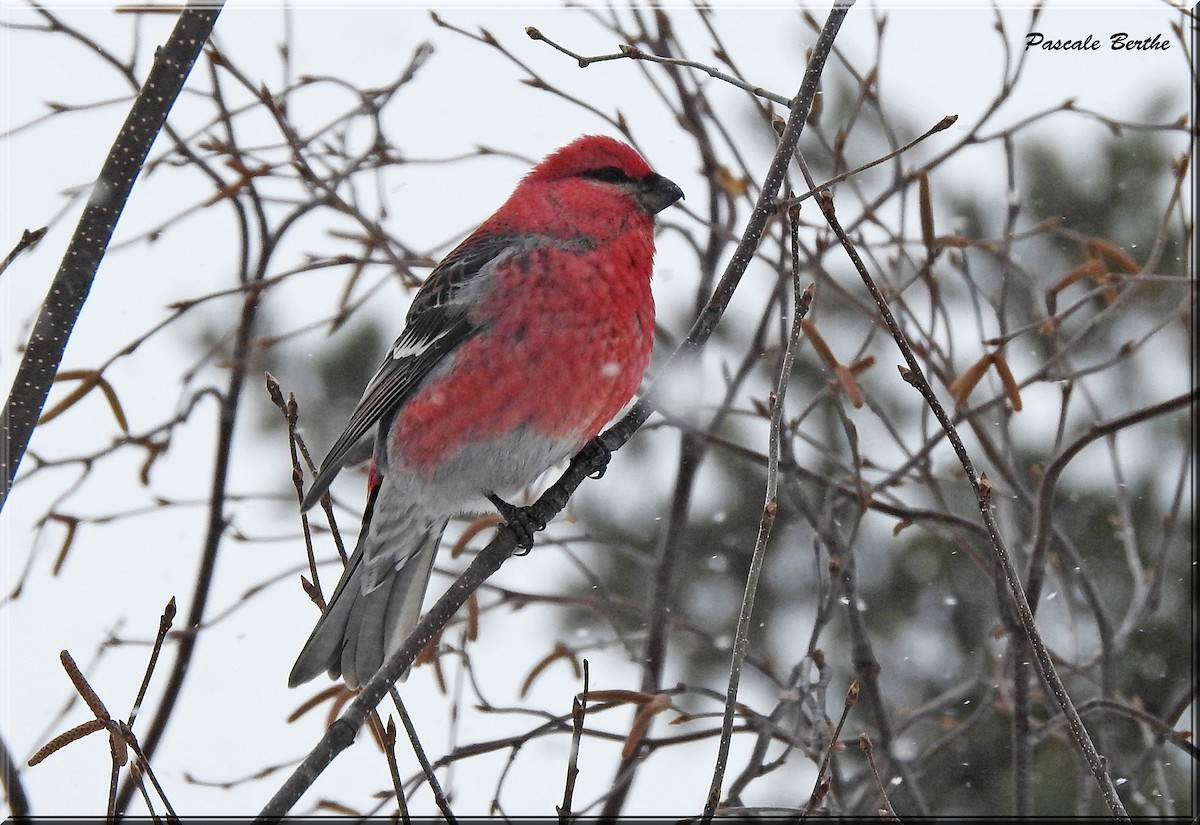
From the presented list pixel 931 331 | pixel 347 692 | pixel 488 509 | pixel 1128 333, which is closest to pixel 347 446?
pixel 488 509

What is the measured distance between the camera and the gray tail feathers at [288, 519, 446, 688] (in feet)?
8.98

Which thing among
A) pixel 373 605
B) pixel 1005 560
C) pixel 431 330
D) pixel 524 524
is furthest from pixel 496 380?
pixel 1005 560

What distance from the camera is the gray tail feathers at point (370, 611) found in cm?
274

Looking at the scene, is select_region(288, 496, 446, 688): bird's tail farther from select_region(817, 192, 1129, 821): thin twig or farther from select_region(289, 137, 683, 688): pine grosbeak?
select_region(817, 192, 1129, 821): thin twig

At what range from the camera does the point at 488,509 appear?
10.3 ft

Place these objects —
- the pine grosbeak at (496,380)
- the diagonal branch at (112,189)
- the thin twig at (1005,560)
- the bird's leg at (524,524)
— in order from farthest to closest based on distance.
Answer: the pine grosbeak at (496,380)
the bird's leg at (524,524)
the diagonal branch at (112,189)
the thin twig at (1005,560)

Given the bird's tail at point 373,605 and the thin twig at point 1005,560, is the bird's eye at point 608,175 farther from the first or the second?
the thin twig at point 1005,560

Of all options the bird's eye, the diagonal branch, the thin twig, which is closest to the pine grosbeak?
the bird's eye

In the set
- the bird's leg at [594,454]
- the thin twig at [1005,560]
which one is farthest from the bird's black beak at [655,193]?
the thin twig at [1005,560]

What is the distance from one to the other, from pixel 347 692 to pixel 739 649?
1.32 metres

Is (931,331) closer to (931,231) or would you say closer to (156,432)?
(931,231)

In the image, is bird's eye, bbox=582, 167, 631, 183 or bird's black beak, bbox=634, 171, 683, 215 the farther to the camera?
bird's eye, bbox=582, 167, 631, 183

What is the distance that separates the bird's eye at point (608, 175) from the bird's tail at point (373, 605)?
1097 millimetres

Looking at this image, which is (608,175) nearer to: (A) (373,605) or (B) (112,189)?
(A) (373,605)
